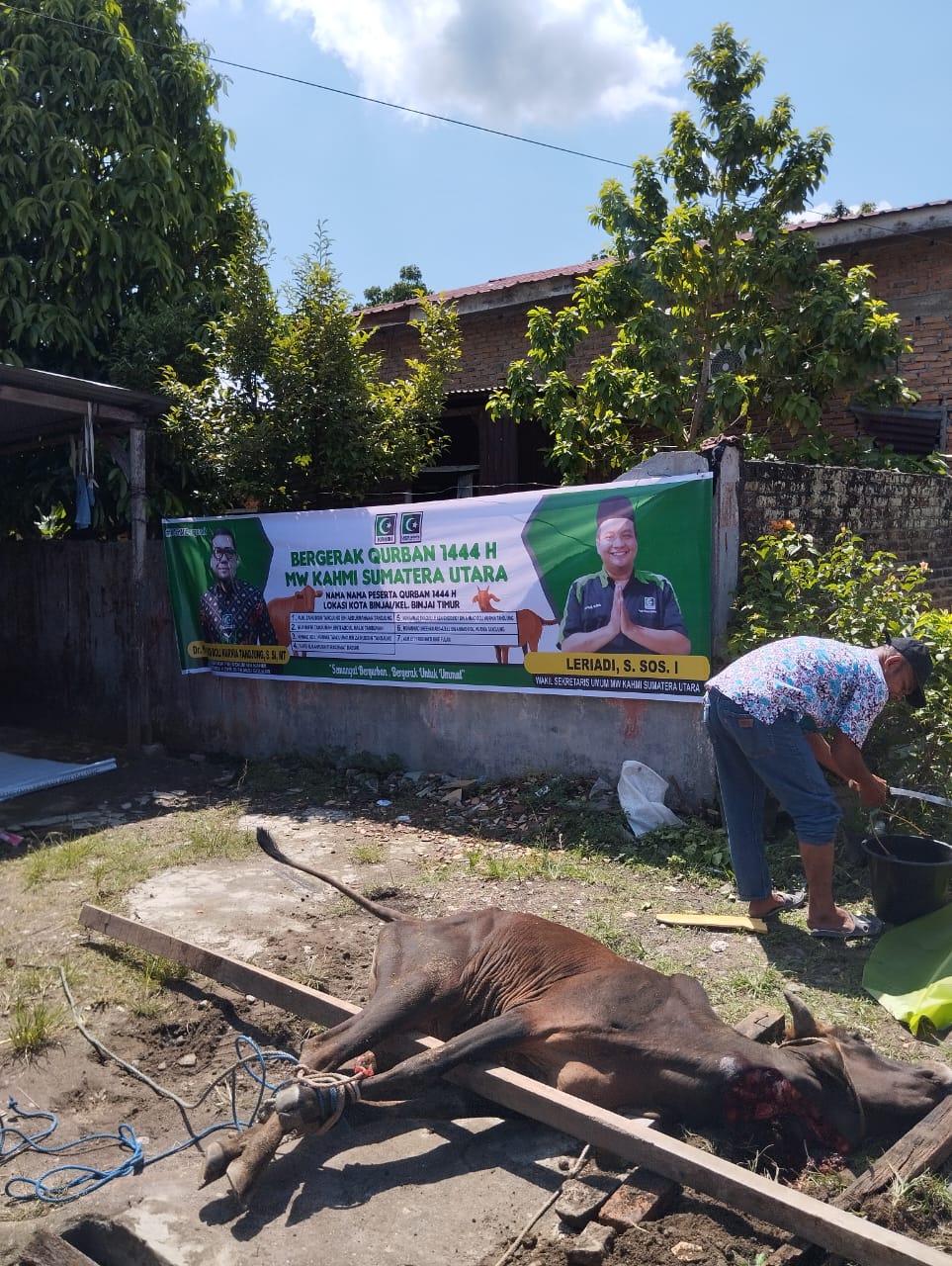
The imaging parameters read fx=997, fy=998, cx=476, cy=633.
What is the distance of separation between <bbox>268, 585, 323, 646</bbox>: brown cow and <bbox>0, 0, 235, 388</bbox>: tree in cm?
325

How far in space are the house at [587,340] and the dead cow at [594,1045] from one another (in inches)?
214

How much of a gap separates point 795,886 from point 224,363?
696 centimetres

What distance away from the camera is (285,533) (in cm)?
834

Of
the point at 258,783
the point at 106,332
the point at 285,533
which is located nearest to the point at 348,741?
the point at 258,783

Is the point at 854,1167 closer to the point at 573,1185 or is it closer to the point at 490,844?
the point at 573,1185

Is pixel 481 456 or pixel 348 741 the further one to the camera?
pixel 481 456

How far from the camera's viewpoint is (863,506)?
7.39 meters

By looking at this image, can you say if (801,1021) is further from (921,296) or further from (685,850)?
(921,296)

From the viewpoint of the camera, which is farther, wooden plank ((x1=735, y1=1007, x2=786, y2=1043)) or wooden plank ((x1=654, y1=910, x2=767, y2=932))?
wooden plank ((x1=654, y1=910, x2=767, y2=932))

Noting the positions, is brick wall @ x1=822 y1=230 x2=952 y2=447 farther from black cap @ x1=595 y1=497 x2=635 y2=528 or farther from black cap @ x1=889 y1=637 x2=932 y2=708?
black cap @ x1=889 y1=637 x2=932 y2=708

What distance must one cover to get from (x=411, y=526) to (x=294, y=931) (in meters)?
3.41

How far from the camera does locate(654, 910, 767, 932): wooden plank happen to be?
187 inches

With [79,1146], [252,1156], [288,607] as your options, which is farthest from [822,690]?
[288,607]

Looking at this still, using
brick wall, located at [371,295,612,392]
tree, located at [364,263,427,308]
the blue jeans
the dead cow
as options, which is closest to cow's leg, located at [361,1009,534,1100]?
the dead cow
